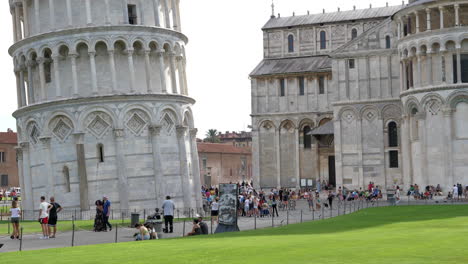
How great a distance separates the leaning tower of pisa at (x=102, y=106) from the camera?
185 feet

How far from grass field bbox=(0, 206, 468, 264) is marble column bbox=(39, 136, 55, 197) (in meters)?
26.4

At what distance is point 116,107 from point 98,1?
24.0 ft

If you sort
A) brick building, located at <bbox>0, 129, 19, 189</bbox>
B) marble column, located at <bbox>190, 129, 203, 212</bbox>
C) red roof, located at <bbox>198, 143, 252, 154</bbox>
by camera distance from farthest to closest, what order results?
red roof, located at <bbox>198, 143, 252, 154</bbox> → brick building, located at <bbox>0, 129, 19, 189</bbox> → marble column, located at <bbox>190, 129, 203, 212</bbox>

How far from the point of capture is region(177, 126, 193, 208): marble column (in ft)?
192

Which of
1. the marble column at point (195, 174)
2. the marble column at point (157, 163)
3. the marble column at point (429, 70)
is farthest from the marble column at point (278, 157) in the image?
the marble column at point (157, 163)

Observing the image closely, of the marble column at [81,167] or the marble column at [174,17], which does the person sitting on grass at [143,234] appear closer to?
the marble column at [81,167]

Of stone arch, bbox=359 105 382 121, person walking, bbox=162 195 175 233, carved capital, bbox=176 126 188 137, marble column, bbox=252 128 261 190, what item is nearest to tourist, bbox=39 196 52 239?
person walking, bbox=162 195 175 233

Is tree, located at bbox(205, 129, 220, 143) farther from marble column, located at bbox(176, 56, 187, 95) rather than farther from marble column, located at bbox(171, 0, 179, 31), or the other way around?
marble column, located at bbox(176, 56, 187, 95)

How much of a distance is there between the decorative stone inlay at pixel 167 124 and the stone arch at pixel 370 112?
2189cm

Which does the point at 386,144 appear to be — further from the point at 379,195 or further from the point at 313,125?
the point at 313,125

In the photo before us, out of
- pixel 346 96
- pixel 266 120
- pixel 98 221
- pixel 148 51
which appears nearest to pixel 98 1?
pixel 148 51

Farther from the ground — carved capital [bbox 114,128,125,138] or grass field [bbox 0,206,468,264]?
carved capital [bbox 114,128,125,138]

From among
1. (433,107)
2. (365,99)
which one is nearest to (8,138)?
(365,99)

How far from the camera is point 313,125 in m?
89.4
